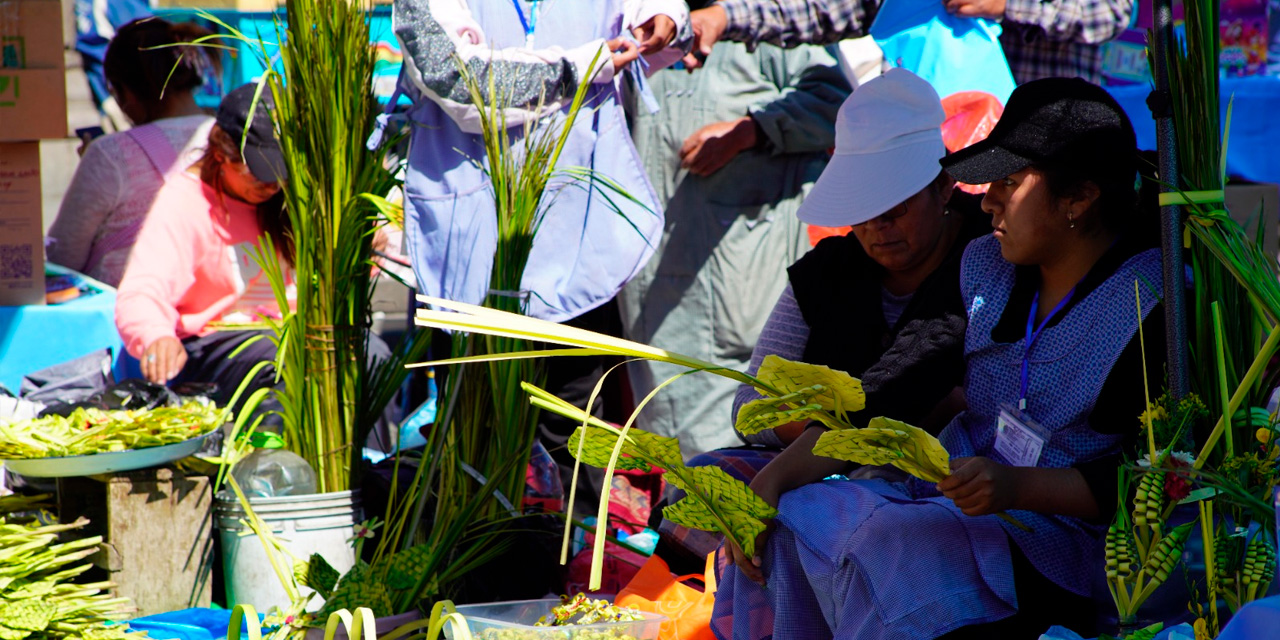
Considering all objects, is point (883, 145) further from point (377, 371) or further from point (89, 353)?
point (89, 353)

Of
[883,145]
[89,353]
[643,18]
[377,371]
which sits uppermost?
[643,18]

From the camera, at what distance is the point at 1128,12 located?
3309 mm

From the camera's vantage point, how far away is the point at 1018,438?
1799 mm

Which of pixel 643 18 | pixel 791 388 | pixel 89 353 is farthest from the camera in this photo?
pixel 89 353

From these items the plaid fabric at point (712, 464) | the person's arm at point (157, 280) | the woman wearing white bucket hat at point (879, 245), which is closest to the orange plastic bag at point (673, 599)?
the plaid fabric at point (712, 464)

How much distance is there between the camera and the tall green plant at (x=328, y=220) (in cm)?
268

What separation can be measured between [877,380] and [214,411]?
182 cm

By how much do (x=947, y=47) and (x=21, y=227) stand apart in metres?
2.92

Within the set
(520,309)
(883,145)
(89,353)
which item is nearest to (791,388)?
(883,145)

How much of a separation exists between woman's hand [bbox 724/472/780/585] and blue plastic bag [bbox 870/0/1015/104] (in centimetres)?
157

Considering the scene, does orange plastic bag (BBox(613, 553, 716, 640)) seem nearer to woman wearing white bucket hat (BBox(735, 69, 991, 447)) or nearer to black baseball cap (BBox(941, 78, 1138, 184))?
woman wearing white bucket hat (BBox(735, 69, 991, 447))

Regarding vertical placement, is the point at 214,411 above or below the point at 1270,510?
below

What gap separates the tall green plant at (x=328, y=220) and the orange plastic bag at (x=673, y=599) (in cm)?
76

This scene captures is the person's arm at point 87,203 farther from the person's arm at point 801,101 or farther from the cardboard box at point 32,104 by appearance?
the person's arm at point 801,101
